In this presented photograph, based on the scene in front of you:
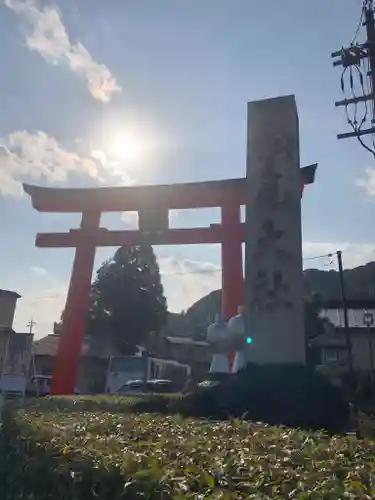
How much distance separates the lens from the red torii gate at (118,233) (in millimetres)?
16297

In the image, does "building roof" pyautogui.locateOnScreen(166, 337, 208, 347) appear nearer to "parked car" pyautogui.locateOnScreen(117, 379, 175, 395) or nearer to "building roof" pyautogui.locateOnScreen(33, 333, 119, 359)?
"building roof" pyautogui.locateOnScreen(33, 333, 119, 359)

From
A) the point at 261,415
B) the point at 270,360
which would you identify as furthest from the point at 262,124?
the point at 261,415

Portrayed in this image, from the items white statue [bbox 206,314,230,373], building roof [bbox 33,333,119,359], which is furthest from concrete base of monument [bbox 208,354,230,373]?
building roof [bbox 33,333,119,359]

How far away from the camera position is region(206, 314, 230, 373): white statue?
1307 centimetres

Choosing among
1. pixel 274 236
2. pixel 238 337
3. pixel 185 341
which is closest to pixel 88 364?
pixel 185 341

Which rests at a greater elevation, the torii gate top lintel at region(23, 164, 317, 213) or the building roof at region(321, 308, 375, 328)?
the torii gate top lintel at region(23, 164, 317, 213)

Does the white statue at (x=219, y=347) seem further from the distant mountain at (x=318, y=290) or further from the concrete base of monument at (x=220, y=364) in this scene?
the distant mountain at (x=318, y=290)

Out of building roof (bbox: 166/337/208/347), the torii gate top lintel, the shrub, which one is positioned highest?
the torii gate top lintel

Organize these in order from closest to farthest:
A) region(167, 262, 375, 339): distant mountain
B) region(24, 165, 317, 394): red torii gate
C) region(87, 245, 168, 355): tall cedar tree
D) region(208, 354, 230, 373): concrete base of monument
A: 1. region(208, 354, 230, 373): concrete base of monument
2. region(24, 165, 317, 394): red torii gate
3. region(87, 245, 168, 355): tall cedar tree
4. region(167, 262, 375, 339): distant mountain

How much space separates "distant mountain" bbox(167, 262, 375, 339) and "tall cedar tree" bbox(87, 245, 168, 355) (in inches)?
257

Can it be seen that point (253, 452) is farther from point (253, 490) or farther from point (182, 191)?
point (182, 191)

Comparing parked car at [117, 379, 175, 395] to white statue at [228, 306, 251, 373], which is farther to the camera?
parked car at [117, 379, 175, 395]

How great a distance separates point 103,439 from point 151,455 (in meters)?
0.74

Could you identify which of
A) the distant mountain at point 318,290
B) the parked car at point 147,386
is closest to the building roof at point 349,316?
the distant mountain at point 318,290
